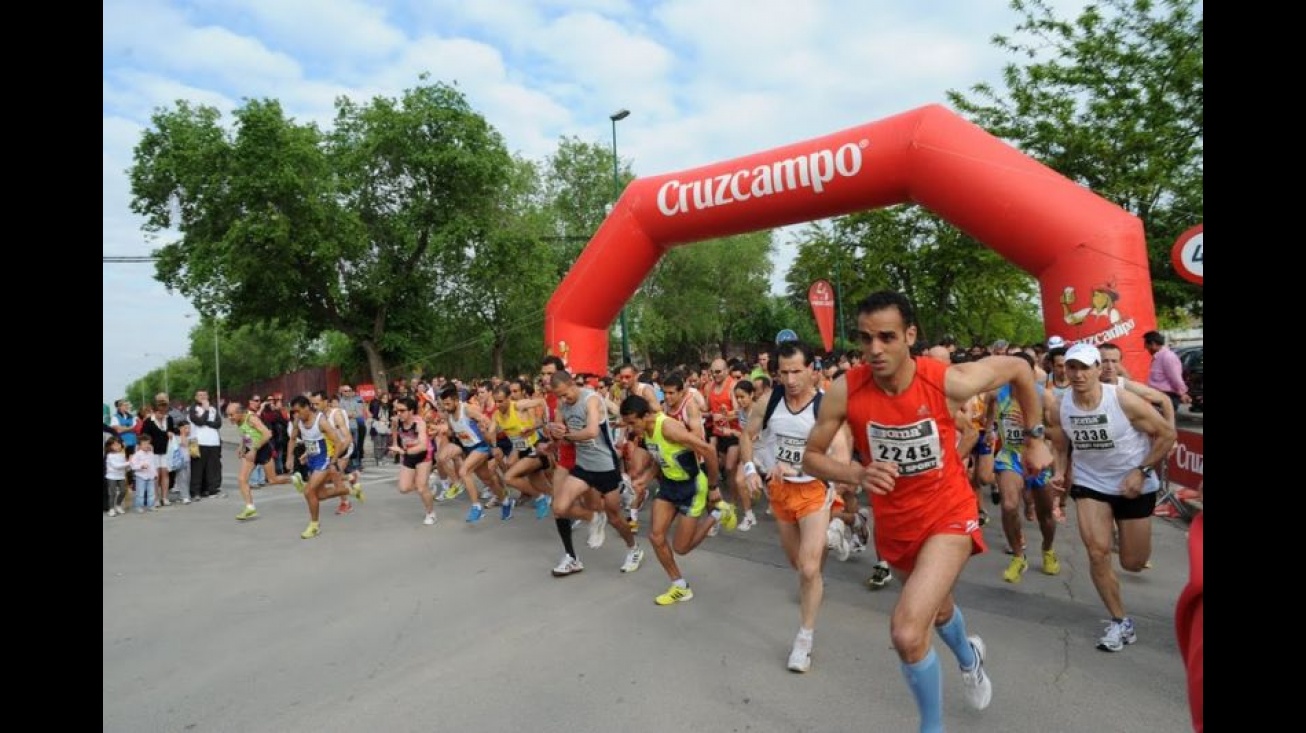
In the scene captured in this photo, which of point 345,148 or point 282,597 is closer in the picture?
point 282,597

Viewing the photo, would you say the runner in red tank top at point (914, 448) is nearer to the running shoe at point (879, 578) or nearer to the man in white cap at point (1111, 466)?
the man in white cap at point (1111, 466)

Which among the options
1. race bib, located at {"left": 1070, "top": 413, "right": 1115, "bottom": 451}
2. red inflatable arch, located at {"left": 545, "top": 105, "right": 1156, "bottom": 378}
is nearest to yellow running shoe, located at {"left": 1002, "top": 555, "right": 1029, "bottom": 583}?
race bib, located at {"left": 1070, "top": 413, "right": 1115, "bottom": 451}

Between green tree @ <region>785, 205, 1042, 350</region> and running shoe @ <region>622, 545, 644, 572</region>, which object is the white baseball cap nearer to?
running shoe @ <region>622, 545, 644, 572</region>

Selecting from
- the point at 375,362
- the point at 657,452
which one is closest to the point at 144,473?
the point at 657,452

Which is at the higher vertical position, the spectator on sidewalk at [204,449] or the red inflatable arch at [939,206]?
the red inflatable arch at [939,206]

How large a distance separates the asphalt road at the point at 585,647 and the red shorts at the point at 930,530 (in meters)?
0.80

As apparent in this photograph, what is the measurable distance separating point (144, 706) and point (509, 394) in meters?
6.00

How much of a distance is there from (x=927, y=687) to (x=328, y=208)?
2682cm

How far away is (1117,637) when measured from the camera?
169 inches

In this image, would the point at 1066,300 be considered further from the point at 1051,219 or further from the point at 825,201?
the point at 825,201

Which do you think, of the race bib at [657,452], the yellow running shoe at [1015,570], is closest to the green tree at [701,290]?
the race bib at [657,452]

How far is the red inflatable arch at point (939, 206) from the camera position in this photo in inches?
338
